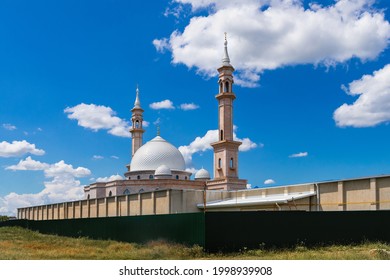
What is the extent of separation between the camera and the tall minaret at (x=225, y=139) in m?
58.7

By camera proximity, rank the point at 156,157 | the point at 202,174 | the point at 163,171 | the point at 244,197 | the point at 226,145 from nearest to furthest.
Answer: the point at 244,197 → the point at 226,145 → the point at 163,171 → the point at 156,157 → the point at 202,174

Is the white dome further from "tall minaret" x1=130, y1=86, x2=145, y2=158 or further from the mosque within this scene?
"tall minaret" x1=130, y1=86, x2=145, y2=158

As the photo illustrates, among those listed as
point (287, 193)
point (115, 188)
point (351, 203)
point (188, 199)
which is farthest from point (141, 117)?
point (351, 203)

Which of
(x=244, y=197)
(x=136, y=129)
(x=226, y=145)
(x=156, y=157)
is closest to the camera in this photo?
(x=244, y=197)

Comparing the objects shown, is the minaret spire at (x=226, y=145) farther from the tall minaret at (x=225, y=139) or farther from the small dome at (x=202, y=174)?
the small dome at (x=202, y=174)

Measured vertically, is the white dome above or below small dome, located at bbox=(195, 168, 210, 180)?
above

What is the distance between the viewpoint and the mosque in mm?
26969

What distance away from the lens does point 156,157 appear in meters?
68.8

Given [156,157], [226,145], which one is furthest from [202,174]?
[226,145]

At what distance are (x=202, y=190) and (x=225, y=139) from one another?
20643mm

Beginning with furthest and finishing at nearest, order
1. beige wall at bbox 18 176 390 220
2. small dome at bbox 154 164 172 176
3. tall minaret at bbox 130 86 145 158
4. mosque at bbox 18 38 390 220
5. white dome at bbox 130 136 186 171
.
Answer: tall minaret at bbox 130 86 145 158, white dome at bbox 130 136 186 171, small dome at bbox 154 164 172 176, mosque at bbox 18 38 390 220, beige wall at bbox 18 176 390 220

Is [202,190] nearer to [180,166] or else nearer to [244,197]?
[244,197]

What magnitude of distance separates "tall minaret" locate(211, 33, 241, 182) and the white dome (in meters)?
10.8

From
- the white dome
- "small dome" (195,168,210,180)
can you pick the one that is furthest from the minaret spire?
the white dome
